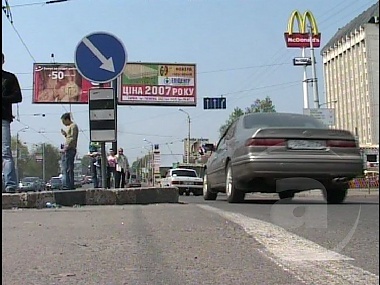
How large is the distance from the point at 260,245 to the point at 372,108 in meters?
3.32

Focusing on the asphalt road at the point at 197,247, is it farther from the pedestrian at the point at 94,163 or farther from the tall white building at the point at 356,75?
the pedestrian at the point at 94,163

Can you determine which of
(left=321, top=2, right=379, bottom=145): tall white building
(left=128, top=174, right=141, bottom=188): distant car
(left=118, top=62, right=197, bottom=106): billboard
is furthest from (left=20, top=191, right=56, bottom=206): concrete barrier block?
(left=118, top=62, right=197, bottom=106): billboard

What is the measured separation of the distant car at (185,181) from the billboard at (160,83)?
12.5 meters

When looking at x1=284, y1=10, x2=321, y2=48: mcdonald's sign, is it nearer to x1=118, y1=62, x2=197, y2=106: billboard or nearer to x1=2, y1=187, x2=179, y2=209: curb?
x1=2, y1=187, x2=179, y2=209: curb

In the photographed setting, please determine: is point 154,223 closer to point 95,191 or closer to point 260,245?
point 260,245

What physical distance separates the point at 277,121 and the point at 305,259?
1147 mm

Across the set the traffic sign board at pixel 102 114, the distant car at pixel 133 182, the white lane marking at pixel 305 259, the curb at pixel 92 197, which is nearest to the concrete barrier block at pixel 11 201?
the curb at pixel 92 197

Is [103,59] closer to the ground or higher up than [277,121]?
higher up

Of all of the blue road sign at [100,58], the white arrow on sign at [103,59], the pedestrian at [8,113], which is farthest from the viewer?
the white arrow on sign at [103,59]

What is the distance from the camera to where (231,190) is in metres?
7.94

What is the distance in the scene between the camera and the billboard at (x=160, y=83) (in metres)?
38.8

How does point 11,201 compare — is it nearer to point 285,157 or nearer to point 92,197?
point 92,197

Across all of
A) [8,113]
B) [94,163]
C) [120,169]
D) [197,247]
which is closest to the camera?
[197,247]

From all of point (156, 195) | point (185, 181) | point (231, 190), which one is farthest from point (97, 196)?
Answer: point (185, 181)
